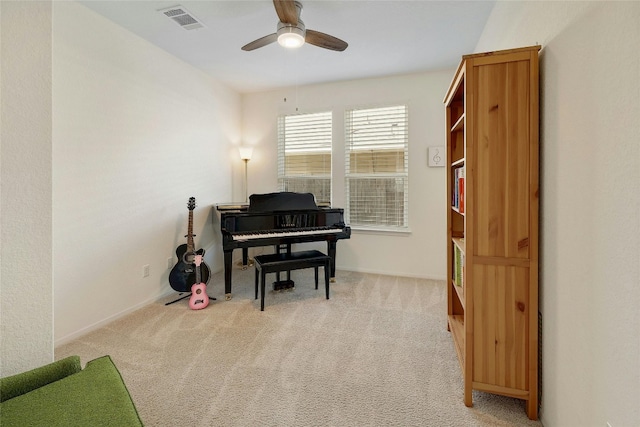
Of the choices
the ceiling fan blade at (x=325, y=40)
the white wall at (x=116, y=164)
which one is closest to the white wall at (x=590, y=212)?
the ceiling fan blade at (x=325, y=40)

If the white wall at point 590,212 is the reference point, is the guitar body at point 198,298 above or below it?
below

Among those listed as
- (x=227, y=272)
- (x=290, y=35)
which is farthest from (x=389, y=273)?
(x=290, y=35)

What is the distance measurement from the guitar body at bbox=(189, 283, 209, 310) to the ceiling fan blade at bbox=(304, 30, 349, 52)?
250 cm

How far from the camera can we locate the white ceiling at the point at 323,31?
243 centimetres

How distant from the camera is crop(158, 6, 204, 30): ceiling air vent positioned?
2.47 meters

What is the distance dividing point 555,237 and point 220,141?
396cm

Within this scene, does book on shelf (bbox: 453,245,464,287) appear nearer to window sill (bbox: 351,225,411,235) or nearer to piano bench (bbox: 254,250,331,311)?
piano bench (bbox: 254,250,331,311)

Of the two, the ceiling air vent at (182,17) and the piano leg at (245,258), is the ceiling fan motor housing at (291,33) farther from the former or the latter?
the piano leg at (245,258)

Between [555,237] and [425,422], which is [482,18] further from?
[425,422]

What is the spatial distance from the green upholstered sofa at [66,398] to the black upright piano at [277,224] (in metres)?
2.06

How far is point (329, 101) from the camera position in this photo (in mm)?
4219

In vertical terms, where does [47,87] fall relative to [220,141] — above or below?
below

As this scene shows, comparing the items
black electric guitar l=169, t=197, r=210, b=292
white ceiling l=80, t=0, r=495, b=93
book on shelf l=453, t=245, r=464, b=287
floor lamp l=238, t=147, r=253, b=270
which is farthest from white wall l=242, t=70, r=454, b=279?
black electric guitar l=169, t=197, r=210, b=292

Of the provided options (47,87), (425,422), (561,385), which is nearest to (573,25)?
(561,385)
